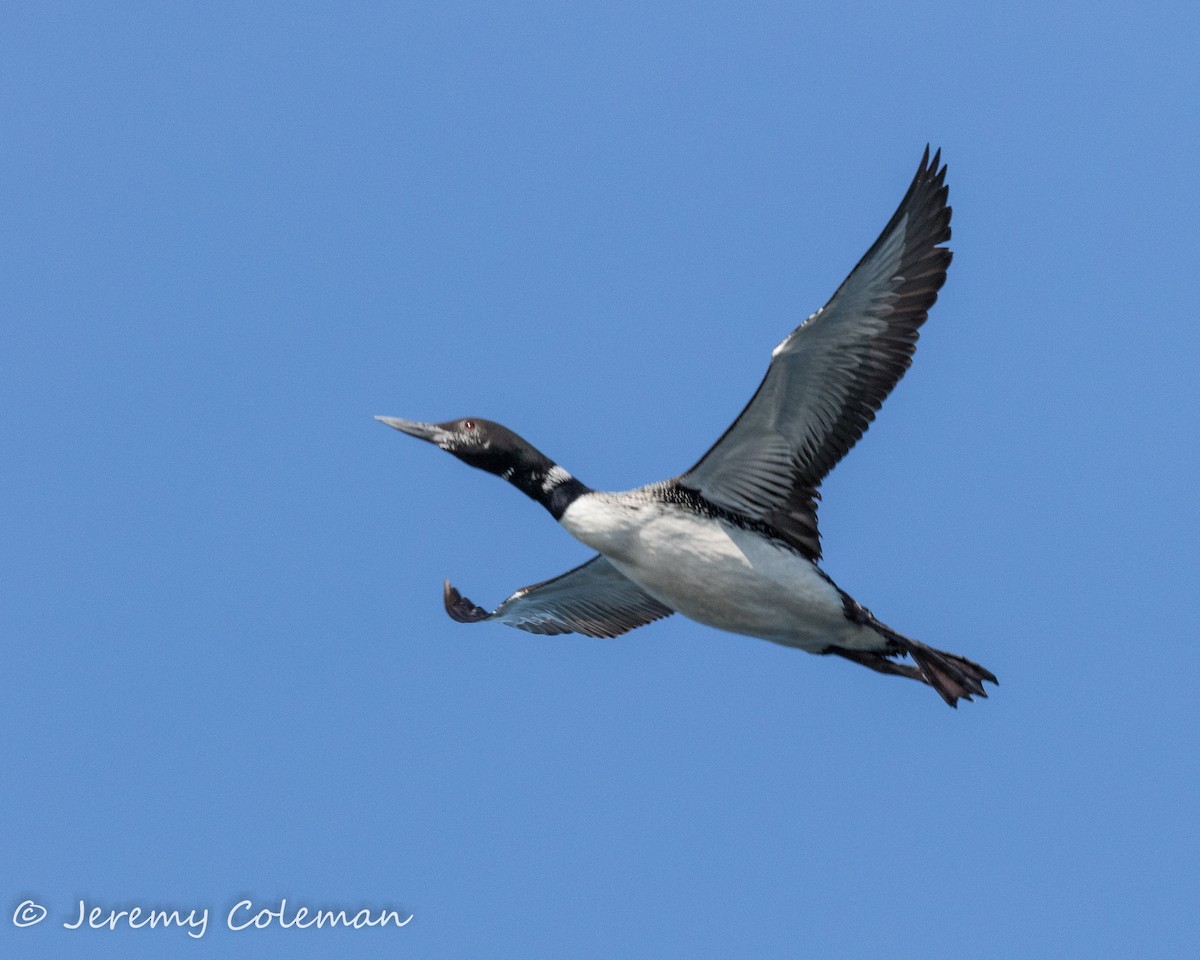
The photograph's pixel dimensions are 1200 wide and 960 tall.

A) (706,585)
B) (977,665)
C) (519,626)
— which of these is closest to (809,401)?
(706,585)

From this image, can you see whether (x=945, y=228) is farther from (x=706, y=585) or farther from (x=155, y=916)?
(x=155, y=916)

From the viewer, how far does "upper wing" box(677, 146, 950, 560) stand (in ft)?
35.7

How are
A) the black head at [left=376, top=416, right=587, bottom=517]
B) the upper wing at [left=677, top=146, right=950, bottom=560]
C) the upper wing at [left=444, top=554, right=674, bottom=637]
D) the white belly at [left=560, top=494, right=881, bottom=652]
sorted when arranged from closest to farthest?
the upper wing at [left=677, top=146, right=950, bottom=560] → the white belly at [left=560, top=494, right=881, bottom=652] → the black head at [left=376, top=416, right=587, bottom=517] → the upper wing at [left=444, top=554, right=674, bottom=637]

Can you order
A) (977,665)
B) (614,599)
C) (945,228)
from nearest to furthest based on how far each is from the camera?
(945,228) → (977,665) → (614,599)

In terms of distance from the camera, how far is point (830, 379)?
36.8ft

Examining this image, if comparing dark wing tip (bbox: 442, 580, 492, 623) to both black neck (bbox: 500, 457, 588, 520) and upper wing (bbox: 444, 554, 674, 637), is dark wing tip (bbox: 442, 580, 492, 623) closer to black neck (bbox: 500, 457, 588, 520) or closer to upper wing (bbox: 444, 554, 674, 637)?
upper wing (bbox: 444, 554, 674, 637)

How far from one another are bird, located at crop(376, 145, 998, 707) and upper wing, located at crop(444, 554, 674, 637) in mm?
1477

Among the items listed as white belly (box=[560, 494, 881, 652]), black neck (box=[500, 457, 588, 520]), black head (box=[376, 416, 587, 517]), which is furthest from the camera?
black head (box=[376, 416, 587, 517])

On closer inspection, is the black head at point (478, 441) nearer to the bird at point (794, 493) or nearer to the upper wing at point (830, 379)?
the bird at point (794, 493)

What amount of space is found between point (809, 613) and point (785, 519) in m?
0.65

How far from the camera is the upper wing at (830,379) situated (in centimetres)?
1088

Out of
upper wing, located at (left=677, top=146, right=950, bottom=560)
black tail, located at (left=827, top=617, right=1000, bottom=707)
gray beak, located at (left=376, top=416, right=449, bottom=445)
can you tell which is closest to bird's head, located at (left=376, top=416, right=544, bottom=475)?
gray beak, located at (left=376, top=416, right=449, bottom=445)

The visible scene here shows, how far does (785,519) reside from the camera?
11.7 m

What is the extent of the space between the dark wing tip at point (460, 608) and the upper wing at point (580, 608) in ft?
0.04
